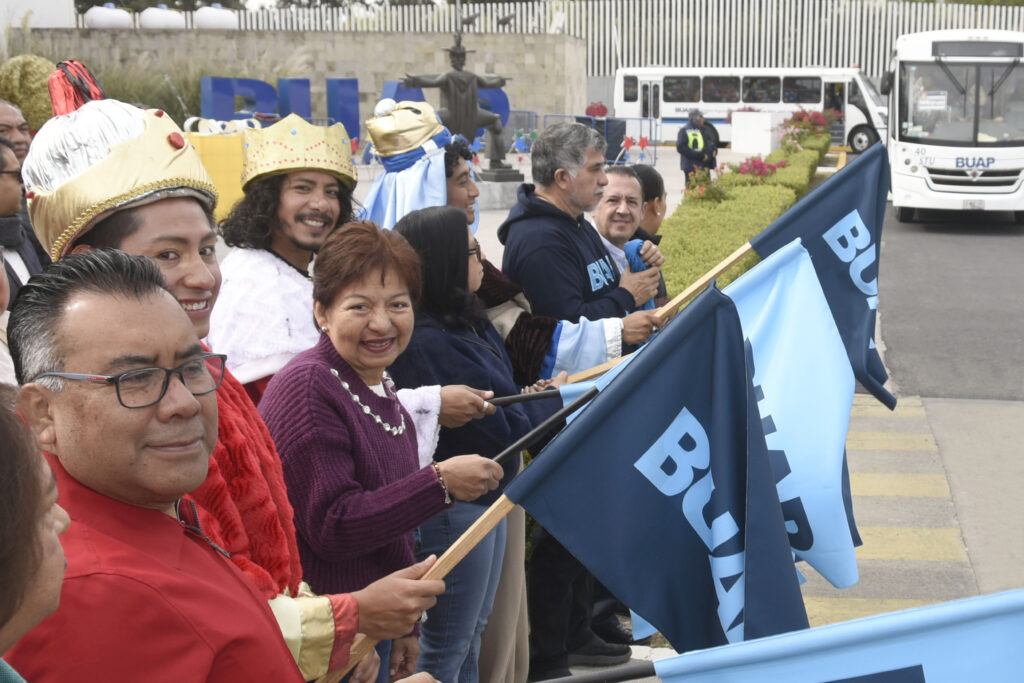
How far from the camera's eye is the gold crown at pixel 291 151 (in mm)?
3510

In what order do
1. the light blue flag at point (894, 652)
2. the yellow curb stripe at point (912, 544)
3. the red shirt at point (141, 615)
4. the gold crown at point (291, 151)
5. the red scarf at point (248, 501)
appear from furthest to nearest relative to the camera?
1. the yellow curb stripe at point (912, 544)
2. the gold crown at point (291, 151)
3. the red scarf at point (248, 501)
4. the light blue flag at point (894, 652)
5. the red shirt at point (141, 615)

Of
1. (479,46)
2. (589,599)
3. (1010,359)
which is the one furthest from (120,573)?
(479,46)

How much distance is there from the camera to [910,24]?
41.7 m

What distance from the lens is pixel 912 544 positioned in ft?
19.3

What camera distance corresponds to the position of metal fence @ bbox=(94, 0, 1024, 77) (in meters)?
41.1

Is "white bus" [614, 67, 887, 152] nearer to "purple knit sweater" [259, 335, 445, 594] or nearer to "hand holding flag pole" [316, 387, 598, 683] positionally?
"purple knit sweater" [259, 335, 445, 594]

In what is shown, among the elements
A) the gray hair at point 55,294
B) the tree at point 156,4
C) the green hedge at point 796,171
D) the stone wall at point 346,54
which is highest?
the tree at point 156,4

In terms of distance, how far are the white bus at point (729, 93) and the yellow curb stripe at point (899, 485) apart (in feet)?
92.3

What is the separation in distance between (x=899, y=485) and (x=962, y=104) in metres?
12.8

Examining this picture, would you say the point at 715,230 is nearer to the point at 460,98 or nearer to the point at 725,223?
the point at 725,223

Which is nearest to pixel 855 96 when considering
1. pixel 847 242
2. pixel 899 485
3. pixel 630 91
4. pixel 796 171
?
pixel 630 91

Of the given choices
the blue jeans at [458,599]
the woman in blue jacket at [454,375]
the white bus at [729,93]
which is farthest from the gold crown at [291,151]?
the white bus at [729,93]

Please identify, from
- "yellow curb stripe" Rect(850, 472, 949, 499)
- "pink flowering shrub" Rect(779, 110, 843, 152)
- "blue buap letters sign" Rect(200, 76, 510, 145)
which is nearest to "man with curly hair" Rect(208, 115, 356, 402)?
"yellow curb stripe" Rect(850, 472, 949, 499)

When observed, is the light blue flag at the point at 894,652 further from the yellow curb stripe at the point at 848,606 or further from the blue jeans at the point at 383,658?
the yellow curb stripe at the point at 848,606
